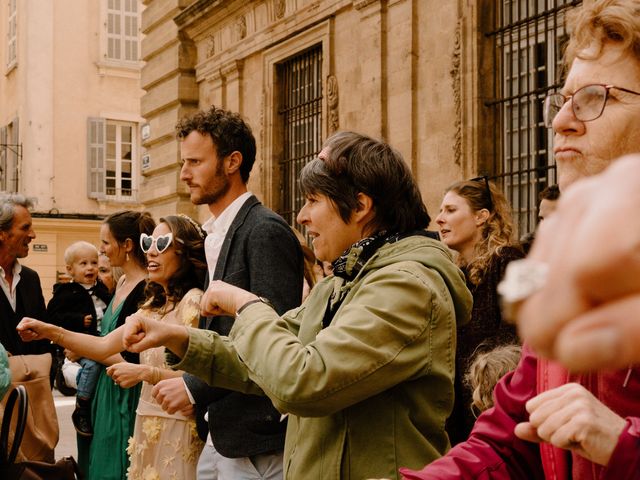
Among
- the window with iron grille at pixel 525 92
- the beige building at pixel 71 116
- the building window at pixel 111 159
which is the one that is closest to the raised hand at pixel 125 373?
the window with iron grille at pixel 525 92

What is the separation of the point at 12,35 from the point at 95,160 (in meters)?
4.88

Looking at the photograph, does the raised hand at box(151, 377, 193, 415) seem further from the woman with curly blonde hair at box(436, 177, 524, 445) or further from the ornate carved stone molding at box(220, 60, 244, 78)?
the ornate carved stone molding at box(220, 60, 244, 78)

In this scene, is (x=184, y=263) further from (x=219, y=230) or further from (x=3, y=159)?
(x=3, y=159)

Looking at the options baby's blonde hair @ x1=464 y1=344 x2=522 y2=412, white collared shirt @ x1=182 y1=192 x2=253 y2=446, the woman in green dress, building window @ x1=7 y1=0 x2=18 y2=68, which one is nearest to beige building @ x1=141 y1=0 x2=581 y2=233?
the woman in green dress

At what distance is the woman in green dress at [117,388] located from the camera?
4754 mm

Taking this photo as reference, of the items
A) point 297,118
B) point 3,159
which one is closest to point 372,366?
point 297,118

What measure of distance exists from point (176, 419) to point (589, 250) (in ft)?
12.3

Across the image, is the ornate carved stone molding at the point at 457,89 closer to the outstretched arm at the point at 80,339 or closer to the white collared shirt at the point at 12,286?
the white collared shirt at the point at 12,286

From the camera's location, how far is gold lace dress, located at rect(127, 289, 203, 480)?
4.05m

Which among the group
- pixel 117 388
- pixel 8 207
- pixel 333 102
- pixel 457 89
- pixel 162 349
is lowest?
pixel 117 388

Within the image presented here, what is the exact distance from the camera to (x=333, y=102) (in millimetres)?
10625

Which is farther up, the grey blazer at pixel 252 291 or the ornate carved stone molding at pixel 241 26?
the ornate carved stone molding at pixel 241 26

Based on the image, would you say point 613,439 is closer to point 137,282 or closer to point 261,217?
point 261,217

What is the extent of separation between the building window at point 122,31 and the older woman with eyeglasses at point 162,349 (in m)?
24.1
